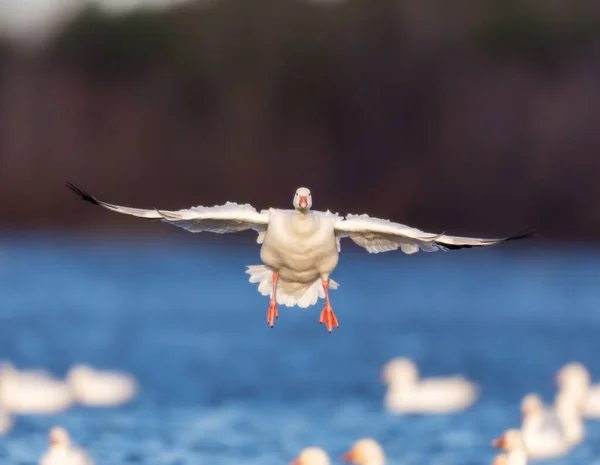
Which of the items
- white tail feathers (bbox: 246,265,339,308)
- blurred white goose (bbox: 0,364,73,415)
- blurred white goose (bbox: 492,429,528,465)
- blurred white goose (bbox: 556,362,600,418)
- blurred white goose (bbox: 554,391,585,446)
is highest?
blurred white goose (bbox: 0,364,73,415)

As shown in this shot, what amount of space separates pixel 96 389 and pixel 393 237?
891cm

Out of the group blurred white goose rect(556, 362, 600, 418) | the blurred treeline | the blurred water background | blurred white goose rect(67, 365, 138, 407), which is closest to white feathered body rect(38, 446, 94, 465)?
blurred white goose rect(67, 365, 138, 407)

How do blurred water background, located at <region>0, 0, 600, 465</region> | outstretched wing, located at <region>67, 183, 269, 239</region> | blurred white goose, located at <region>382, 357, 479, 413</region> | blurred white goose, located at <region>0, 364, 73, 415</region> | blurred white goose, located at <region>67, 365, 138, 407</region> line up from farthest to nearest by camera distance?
1. blurred water background, located at <region>0, 0, 600, 465</region>
2. blurred white goose, located at <region>67, 365, 138, 407</region>
3. blurred white goose, located at <region>382, 357, 479, 413</region>
4. blurred white goose, located at <region>0, 364, 73, 415</region>
5. outstretched wing, located at <region>67, 183, 269, 239</region>

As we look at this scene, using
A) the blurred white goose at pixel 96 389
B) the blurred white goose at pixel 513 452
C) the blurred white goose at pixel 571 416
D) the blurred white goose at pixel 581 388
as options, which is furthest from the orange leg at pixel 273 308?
the blurred white goose at pixel 96 389

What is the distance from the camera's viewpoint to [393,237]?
7812 millimetres

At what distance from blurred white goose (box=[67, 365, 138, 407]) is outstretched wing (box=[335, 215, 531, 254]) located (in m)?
8.53

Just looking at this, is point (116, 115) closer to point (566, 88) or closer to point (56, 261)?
point (56, 261)

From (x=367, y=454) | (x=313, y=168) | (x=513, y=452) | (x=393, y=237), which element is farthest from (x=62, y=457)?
(x=313, y=168)

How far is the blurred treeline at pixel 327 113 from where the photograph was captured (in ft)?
98.1

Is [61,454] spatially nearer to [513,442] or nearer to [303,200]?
[513,442]

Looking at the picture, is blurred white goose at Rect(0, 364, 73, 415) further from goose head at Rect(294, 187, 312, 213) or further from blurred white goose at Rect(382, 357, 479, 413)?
goose head at Rect(294, 187, 312, 213)

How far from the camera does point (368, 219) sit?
25.2ft

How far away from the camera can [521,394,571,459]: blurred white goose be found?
12.9m

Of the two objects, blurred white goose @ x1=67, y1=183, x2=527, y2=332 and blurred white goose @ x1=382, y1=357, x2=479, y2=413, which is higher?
blurred white goose @ x1=382, y1=357, x2=479, y2=413
